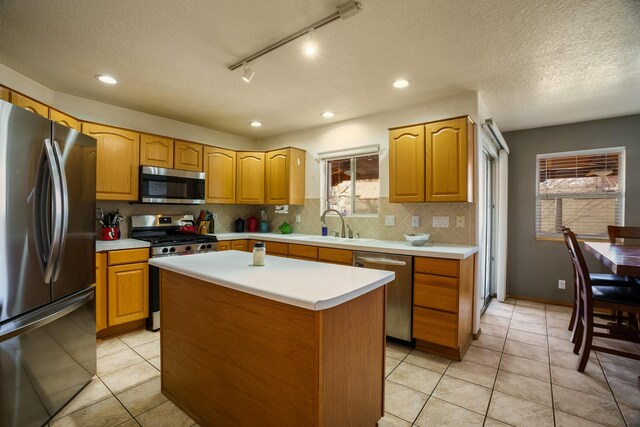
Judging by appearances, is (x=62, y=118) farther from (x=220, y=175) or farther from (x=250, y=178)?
(x=250, y=178)

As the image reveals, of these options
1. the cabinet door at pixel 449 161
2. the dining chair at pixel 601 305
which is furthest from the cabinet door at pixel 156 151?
the dining chair at pixel 601 305

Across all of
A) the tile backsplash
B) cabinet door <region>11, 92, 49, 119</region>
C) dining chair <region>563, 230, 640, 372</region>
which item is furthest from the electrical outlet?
cabinet door <region>11, 92, 49, 119</region>

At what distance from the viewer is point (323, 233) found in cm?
399

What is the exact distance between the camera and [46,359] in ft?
5.61

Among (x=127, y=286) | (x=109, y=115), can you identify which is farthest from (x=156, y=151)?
(x=127, y=286)

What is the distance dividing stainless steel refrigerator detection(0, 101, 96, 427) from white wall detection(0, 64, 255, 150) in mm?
1295

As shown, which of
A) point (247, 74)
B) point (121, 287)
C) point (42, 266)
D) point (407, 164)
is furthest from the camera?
point (407, 164)

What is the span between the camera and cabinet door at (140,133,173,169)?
337 centimetres

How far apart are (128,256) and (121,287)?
31cm

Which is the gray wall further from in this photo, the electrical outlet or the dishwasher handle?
the dishwasher handle

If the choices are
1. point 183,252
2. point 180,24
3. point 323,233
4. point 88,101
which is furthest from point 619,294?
point 88,101

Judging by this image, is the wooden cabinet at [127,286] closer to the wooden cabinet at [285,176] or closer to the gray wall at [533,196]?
the wooden cabinet at [285,176]

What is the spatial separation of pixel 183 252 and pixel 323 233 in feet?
5.80

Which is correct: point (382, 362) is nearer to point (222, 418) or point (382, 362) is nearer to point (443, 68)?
point (222, 418)
